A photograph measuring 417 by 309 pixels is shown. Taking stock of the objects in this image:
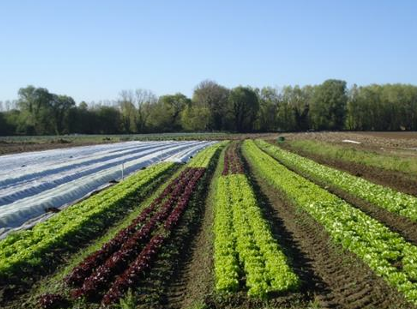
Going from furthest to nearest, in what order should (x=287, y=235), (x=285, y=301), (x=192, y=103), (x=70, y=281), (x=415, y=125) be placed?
(x=192, y=103)
(x=415, y=125)
(x=287, y=235)
(x=70, y=281)
(x=285, y=301)

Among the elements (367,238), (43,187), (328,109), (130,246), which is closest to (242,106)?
(328,109)

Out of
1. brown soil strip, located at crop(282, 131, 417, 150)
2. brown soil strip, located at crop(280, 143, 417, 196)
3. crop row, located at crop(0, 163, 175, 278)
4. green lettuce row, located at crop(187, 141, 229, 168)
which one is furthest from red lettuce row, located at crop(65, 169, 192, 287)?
brown soil strip, located at crop(282, 131, 417, 150)

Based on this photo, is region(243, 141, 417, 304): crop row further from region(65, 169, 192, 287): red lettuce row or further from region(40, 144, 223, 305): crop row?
region(65, 169, 192, 287): red lettuce row

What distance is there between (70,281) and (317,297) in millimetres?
6117

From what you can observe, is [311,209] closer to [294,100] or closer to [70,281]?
[70,281]

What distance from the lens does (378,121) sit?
113m

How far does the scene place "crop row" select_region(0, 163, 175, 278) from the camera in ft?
40.5

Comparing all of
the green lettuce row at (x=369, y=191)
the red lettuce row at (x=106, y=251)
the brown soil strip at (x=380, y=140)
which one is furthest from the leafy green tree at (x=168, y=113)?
the red lettuce row at (x=106, y=251)

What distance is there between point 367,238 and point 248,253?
3.80 m

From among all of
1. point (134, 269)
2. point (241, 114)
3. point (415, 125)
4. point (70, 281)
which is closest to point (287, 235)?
point (134, 269)

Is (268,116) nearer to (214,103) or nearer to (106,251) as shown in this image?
(214,103)

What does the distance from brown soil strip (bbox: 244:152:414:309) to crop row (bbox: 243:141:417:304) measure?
24cm

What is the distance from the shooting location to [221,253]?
12.3 m

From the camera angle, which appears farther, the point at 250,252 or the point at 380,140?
the point at 380,140
